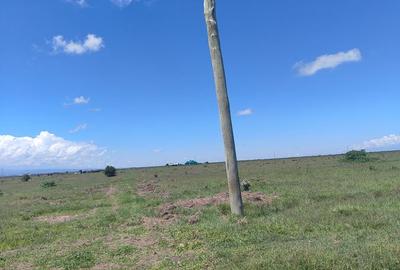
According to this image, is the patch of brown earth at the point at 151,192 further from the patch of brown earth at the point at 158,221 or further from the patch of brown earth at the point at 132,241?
the patch of brown earth at the point at 132,241

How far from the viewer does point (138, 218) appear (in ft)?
55.6

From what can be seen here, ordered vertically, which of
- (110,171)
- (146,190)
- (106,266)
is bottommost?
(106,266)

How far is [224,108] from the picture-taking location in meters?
14.7

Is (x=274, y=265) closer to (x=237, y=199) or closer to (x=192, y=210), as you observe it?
(x=237, y=199)

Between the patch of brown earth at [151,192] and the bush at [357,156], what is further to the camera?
the bush at [357,156]

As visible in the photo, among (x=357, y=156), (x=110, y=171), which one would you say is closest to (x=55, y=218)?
(x=357, y=156)

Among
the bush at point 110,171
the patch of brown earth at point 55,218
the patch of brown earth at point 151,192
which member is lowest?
the patch of brown earth at point 55,218

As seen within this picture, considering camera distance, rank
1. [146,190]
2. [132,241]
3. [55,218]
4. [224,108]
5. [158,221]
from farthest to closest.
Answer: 1. [146,190]
2. [55,218]
3. [158,221]
4. [224,108]
5. [132,241]

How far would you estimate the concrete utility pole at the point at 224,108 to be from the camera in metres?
14.6

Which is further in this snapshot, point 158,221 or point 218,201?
point 218,201

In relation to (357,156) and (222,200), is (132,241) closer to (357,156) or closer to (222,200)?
(222,200)

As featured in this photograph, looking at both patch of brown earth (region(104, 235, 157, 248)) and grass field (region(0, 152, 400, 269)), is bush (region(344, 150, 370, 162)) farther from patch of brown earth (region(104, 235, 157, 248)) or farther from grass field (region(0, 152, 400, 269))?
patch of brown earth (region(104, 235, 157, 248))

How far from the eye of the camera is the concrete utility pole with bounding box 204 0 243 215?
14594 millimetres

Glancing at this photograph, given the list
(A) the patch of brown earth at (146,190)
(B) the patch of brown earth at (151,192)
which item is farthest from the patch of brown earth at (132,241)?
(A) the patch of brown earth at (146,190)
